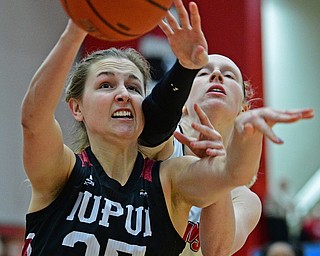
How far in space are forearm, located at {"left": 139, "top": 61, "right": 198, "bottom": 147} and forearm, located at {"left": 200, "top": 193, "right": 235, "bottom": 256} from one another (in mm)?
360

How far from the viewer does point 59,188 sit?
99.7 inches

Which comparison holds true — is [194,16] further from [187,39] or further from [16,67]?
[16,67]

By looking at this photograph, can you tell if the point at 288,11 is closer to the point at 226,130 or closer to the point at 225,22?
the point at 225,22

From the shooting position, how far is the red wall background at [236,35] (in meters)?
8.96

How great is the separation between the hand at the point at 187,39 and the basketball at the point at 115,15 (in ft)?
0.77

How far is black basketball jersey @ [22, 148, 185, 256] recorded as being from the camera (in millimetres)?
2461

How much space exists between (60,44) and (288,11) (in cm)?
1196

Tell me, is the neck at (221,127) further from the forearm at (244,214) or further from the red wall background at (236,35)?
the red wall background at (236,35)

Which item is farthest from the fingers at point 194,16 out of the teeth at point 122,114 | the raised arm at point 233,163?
the teeth at point 122,114

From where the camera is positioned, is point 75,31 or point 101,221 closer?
point 75,31

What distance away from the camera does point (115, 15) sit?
7.35 feet

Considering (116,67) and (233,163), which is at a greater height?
(116,67)

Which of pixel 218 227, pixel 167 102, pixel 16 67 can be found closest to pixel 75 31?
pixel 167 102

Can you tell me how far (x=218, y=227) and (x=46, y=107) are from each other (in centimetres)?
82
